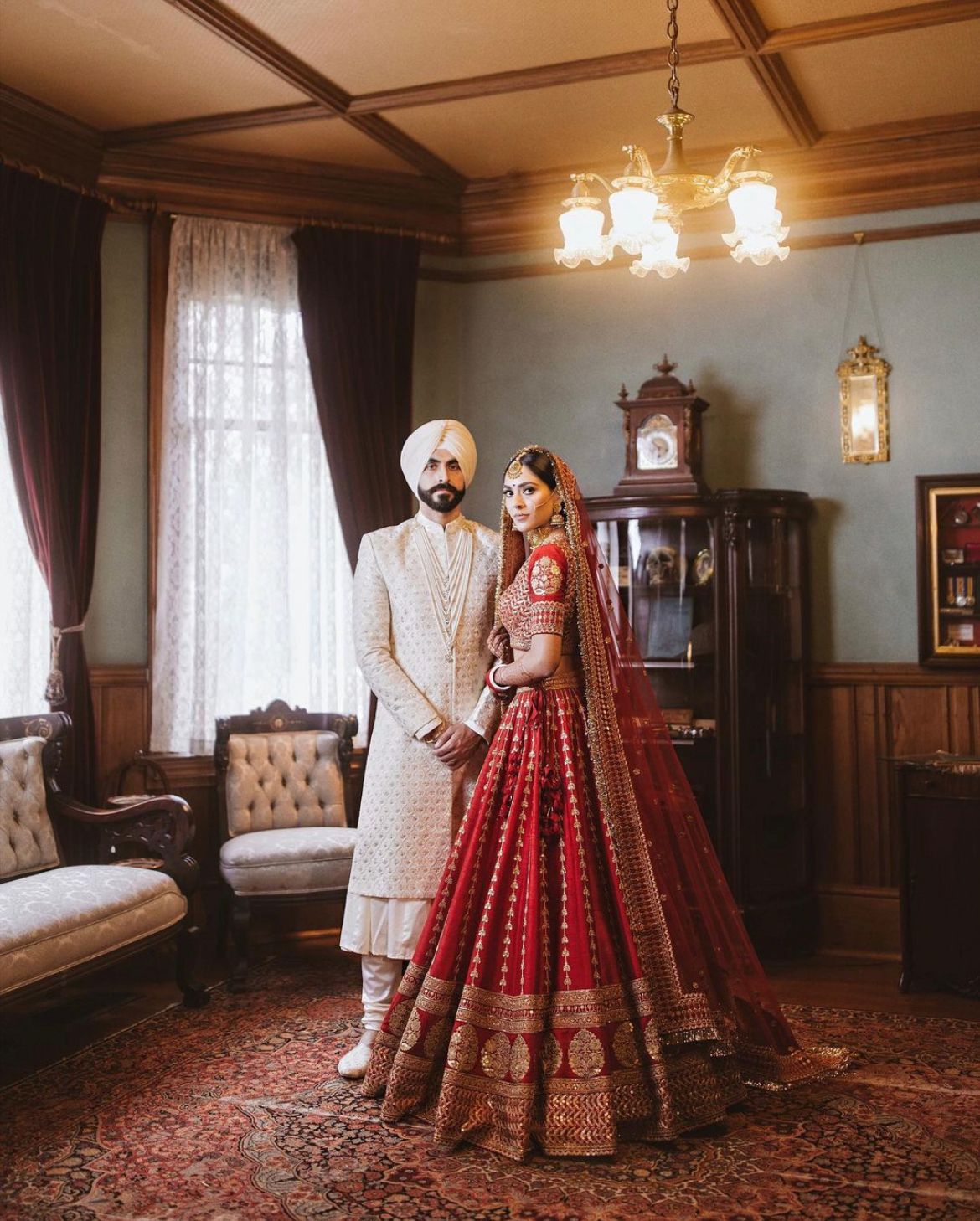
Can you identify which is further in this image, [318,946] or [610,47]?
[318,946]

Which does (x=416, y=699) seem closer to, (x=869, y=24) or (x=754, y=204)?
(x=754, y=204)

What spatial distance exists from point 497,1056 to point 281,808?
93.8 inches

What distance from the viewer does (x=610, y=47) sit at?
4.56m

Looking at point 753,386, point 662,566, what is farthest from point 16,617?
point 753,386

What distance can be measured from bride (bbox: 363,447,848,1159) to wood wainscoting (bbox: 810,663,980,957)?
1.84m

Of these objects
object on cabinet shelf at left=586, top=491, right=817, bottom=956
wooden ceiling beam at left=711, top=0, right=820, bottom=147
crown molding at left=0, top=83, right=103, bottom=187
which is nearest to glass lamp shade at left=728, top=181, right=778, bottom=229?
wooden ceiling beam at left=711, top=0, right=820, bottom=147

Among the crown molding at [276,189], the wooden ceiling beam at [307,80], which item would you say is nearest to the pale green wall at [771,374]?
the crown molding at [276,189]

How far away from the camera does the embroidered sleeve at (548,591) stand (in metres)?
3.47

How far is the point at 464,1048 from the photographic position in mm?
3174

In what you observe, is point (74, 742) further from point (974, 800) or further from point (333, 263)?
point (974, 800)

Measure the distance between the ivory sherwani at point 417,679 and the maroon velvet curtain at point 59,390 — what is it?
1.84 metres

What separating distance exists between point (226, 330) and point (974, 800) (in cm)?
378

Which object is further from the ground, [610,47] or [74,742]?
[610,47]

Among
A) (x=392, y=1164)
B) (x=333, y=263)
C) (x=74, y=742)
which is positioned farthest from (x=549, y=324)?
(x=392, y=1164)
